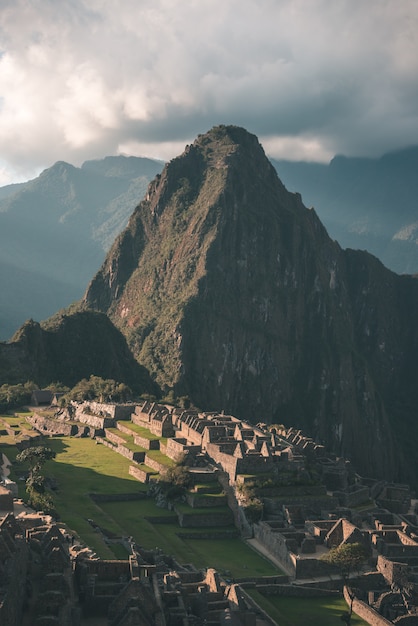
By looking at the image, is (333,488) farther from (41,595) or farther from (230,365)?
(230,365)

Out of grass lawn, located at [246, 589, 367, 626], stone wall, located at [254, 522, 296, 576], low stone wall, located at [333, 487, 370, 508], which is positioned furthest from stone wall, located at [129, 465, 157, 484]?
grass lawn, located at [246, 589, 367, 626]

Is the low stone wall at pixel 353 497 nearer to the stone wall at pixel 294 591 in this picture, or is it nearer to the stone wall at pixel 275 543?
the stone wall at pixel 275 543

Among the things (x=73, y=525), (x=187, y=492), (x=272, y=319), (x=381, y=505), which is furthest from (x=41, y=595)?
(x=272, y=319)

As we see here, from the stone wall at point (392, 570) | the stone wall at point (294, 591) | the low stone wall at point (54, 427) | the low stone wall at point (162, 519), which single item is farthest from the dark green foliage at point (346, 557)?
the low stone wall at point (54, 427)

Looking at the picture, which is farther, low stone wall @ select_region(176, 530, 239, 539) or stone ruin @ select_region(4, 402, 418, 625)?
low stone wall @ select_region(176, 530, 239, 539)

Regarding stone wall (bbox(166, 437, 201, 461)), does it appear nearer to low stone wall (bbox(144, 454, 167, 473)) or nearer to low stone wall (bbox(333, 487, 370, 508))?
Result: low stone wall (bbox(144, 454, 167, 473))

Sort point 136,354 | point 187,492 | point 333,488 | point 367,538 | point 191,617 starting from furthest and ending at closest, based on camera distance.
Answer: point 136,354, point 333,488, point 187,492, point 367,538, point 191,617

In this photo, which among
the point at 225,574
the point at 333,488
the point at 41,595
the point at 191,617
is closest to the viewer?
the point at 41,595

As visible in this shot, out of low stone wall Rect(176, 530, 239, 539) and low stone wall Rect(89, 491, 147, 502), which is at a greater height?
low stone wall Rect(89, 491, 147, 502)
